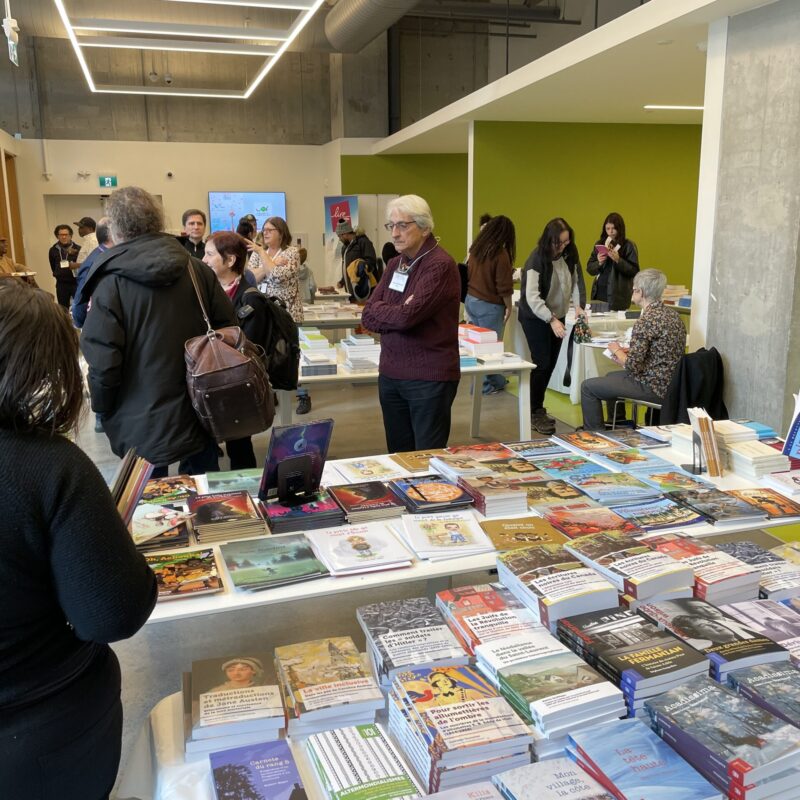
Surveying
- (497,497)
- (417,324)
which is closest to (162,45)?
(417,324)

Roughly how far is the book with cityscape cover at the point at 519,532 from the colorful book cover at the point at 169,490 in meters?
0.89

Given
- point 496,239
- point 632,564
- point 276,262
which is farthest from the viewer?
point 496,239

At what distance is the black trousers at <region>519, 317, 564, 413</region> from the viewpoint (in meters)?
5.52

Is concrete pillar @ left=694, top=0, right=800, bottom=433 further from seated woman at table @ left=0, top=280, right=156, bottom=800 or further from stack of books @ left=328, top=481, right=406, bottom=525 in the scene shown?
seated woman at table @ left=0, top=280, right=156, bottom=800

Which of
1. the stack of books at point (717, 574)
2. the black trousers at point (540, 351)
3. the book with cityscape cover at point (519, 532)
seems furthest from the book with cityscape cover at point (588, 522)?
the black trousers at point (540, 351)

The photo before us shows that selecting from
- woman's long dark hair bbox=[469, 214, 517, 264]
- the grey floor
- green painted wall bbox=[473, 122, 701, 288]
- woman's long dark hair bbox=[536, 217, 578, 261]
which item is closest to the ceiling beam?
woman's long dark hair bbox=[469, 214, 517, 264]

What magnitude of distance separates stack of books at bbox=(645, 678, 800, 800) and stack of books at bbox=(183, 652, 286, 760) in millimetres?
702

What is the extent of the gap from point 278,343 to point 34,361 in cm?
265

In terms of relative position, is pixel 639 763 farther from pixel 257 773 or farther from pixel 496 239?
pixel 496 239

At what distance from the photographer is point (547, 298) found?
547cm

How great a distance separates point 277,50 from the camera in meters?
6.44

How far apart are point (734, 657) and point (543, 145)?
7.97m

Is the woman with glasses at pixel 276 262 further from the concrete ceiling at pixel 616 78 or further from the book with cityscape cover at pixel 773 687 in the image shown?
the book with cityscape cover at pixel 773 687

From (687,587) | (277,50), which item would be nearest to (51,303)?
(687,587)
